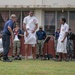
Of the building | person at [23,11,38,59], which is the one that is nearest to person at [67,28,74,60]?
person at [23,11,38,59]

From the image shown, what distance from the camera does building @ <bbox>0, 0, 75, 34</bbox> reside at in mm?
23953

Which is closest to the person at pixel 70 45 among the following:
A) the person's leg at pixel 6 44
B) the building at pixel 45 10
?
the building at pixel 45 10

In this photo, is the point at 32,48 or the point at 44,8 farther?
the point at 44,8

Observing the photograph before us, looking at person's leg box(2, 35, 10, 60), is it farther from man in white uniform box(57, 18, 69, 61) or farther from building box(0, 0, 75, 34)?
building box(0, 0, 75, 34)

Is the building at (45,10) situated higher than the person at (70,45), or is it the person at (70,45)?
the building at (45,10)

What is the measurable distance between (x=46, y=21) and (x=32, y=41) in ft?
22.8

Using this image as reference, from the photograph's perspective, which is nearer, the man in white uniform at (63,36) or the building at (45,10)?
the man in white uniform at (63,36)

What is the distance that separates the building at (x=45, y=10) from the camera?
24.0 m

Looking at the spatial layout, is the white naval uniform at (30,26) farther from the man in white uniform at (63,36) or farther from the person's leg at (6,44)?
the person's leg at (6,44)

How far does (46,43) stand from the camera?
21.3 meters

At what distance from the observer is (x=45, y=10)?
81.3 feet

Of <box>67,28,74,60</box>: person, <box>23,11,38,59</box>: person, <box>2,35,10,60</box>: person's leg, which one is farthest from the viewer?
<box>67,28,74,60</box>: person
